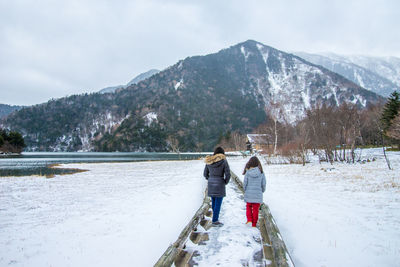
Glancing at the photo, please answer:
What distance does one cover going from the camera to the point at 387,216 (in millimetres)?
6363

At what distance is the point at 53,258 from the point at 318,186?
471 inches

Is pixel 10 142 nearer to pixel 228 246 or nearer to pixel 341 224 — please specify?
pixel 228 246

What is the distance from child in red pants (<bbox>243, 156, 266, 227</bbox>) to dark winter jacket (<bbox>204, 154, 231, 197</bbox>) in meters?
0.57

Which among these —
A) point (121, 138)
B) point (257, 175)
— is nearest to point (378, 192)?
point (257, 175)

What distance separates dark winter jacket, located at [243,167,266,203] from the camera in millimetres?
5580

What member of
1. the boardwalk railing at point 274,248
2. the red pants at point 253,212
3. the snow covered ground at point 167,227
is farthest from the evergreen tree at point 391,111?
the boardwalk railing at point 274,248


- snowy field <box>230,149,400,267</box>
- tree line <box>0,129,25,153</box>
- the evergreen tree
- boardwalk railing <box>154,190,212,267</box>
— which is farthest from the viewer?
tree line <box>0,129,25,153</box>

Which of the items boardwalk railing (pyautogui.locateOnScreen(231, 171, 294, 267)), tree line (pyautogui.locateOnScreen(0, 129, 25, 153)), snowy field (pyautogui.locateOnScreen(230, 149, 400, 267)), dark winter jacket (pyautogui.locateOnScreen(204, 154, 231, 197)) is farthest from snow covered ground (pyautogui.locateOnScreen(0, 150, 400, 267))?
tree line (pyautogui.locateOnScreen(0, 129, 25, 153))

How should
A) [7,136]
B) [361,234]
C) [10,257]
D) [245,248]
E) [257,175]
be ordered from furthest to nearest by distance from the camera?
[7,136]
[257,175]
[361,234]
[10,257]
[245,248]

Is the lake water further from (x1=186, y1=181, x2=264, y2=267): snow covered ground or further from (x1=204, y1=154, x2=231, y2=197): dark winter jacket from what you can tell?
(x1=186, y1=181, x2=264, y2=267): snow covered ground

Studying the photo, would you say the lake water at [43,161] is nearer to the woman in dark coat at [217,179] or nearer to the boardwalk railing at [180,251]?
the woman in dark coat at [217,179]

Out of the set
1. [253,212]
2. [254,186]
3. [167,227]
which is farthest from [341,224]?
[167,227]

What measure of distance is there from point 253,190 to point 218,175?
1.00m

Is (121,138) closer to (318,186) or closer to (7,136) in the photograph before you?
(7,136)
